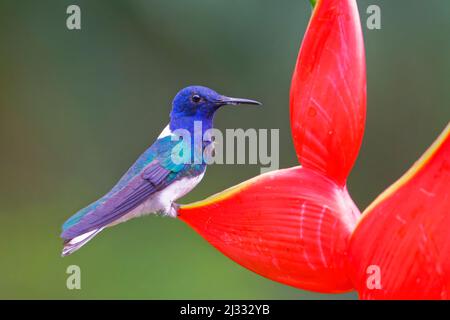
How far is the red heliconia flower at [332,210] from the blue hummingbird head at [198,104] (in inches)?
10.0

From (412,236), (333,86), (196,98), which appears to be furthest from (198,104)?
(412,236)

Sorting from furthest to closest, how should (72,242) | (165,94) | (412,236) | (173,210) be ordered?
(165,94) < (173,210) < (72,242) < (412,236)

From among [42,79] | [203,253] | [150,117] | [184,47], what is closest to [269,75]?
[184,47]

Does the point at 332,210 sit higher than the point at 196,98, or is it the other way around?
the point at 196,98

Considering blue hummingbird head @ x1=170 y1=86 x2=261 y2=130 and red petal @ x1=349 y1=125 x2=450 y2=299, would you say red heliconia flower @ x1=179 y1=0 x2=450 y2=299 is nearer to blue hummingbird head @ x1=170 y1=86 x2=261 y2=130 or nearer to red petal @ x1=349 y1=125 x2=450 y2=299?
red petal @ x1=349 y1=125 x2=450 y2=299

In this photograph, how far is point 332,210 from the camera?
858 millimetres

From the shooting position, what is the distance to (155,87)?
108 inches

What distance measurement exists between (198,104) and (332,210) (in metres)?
0.36

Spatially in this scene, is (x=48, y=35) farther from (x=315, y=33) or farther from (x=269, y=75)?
(x=315, y=33)

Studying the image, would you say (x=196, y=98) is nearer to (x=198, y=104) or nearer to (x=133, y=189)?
(x=198, y=104)

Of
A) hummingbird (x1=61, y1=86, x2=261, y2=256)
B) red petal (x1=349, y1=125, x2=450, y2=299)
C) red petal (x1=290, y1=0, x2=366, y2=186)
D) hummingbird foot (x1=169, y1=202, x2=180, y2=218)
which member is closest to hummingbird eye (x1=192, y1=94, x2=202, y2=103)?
hummingbird (x1=61, y1=86, x2=261, y2=256)

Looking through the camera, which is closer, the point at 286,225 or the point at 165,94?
the point at 286,225

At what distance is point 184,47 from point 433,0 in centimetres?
85

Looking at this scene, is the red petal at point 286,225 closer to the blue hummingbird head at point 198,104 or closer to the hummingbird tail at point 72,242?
the hummingbird tail at point 72,242
